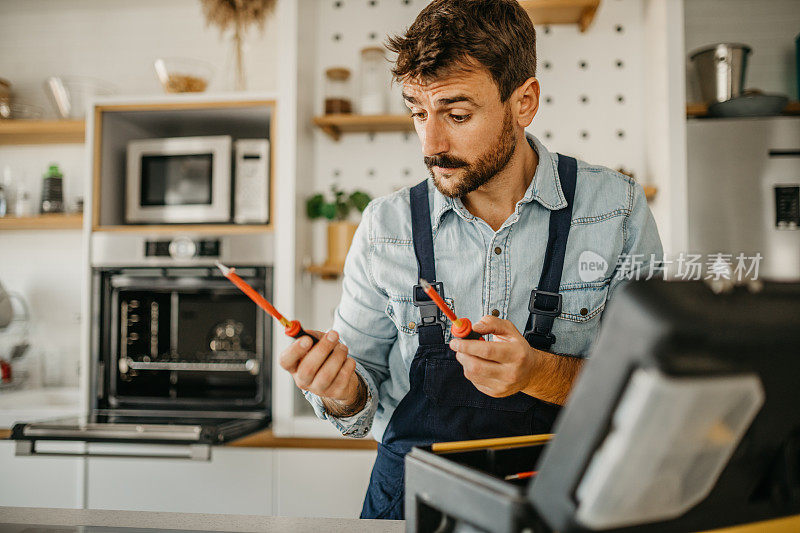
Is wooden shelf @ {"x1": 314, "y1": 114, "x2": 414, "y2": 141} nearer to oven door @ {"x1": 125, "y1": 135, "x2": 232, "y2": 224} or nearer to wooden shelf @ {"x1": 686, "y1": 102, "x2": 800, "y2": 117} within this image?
oven door @ {"x1": 125, "y1": 135, "x2": 232, "y2": 224}

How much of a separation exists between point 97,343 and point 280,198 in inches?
36.1

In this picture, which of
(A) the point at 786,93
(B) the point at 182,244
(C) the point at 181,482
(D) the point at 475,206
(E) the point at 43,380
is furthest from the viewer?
(E) the point at 43,380

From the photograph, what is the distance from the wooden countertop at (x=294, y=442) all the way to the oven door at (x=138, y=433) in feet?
0.23

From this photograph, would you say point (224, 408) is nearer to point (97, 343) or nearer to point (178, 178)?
point (97, 343)

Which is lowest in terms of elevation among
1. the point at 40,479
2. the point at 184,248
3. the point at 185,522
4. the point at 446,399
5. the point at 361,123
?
the point at 40,479

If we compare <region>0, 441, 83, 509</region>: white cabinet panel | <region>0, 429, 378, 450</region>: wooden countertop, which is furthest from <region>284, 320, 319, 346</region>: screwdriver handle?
<region>0, 441, 83, 509</region>: white cabinet panel

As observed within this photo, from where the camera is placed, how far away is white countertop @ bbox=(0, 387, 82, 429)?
2.33 metres

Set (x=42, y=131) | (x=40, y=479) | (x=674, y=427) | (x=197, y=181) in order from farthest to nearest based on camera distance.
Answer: (x=42, y=131) → (x=197, y=181) → (x=40, y=479) → (x=674, y=427)

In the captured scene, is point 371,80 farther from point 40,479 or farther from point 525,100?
point 40,479

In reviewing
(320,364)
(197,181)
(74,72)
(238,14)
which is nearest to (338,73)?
(238,14)

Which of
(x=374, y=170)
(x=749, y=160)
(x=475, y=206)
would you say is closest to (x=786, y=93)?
(x=749, y=160)

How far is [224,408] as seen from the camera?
229 centimetres

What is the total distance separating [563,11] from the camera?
2365 millimetres

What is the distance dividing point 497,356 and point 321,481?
1.50 metres
